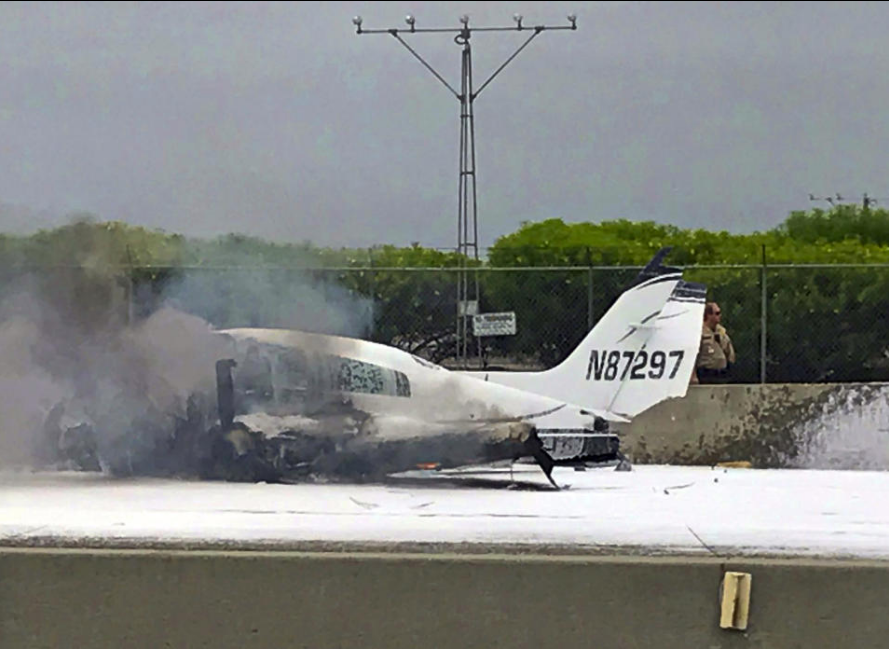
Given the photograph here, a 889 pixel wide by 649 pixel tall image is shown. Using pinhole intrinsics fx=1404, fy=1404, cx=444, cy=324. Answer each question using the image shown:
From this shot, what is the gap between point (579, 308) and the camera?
17172mm

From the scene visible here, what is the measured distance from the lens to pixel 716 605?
4.81 metres

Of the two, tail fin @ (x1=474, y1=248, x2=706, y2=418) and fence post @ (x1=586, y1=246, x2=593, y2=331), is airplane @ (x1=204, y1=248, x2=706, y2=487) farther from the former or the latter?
fence post @ (x1=586, y1=246, x2=593, y2=331)

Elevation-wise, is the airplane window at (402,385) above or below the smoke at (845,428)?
above

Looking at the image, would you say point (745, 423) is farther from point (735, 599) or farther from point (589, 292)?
point (735, 599)

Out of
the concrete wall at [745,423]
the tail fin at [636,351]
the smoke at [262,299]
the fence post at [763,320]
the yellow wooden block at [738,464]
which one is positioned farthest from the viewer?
the fence post at [763,320]

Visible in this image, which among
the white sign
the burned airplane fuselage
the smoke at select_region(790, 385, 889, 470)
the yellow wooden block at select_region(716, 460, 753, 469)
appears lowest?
the yellow wooden block at select_region(716, 460, 753, 469)

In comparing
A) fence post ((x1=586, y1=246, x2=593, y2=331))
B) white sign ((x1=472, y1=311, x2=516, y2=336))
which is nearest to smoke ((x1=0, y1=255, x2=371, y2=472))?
white sign ((x1=472, y1=311, x2=516, y2=336))

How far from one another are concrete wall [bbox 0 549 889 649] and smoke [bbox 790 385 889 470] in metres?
9.84

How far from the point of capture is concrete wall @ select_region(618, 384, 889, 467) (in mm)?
14461

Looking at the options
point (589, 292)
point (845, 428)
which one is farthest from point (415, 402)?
point (589, 292)

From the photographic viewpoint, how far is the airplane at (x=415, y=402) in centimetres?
1059

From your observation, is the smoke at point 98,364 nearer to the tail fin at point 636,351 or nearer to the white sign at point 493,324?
the tail fin at point 636,351

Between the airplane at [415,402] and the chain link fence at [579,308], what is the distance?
150 centimetres

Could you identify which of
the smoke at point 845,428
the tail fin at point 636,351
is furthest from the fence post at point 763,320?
the smoke at point 845,428
